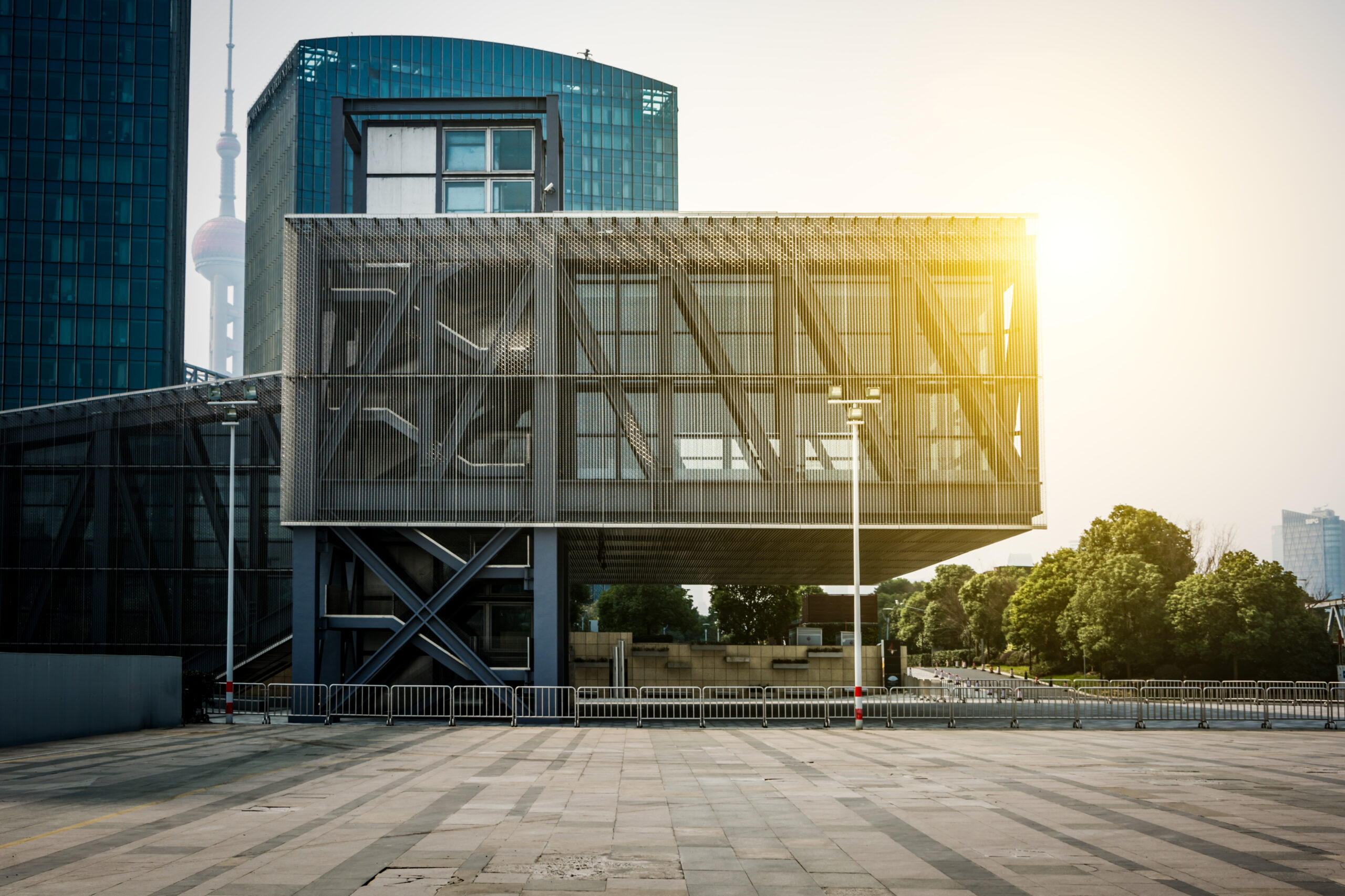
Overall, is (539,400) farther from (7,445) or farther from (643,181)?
(643,181)

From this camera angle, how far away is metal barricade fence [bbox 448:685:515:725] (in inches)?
1550

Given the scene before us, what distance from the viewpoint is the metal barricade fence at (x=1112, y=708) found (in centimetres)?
3856

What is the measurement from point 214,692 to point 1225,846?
39.7 meters

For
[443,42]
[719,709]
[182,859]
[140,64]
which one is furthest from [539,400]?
[443,42]

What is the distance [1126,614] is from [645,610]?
6379 centimetres

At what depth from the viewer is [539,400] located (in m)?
40.7

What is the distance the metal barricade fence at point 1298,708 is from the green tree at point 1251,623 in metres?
20.2

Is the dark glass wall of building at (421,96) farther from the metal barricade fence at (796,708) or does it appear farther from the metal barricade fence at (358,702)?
the metal barricade fence at (358,702)

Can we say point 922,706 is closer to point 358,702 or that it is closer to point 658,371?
point 658,371

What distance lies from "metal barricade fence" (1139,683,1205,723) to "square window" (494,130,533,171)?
102 ft

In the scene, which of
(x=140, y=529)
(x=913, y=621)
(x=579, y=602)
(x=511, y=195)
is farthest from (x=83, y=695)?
(x=913, y=621)

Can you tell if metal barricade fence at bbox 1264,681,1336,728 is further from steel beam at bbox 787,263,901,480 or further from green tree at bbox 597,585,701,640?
green tree at bbox 597,585,701,640

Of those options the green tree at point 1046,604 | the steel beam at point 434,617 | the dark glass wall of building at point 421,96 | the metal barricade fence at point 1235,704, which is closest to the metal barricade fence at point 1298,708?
the metal barricade fence at point 1235,704

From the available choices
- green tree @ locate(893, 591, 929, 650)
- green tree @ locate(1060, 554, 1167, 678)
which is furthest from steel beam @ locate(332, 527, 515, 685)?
green tree @ locate(893, 591, 929, 650)
